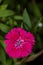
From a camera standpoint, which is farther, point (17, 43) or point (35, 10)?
point (35, 10)

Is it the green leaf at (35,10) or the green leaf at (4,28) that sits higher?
the green leaf at (4,28)

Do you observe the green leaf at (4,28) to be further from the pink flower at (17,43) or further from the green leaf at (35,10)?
the green leaf at (35,10)

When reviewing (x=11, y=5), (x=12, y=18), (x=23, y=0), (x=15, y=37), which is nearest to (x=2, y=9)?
(x=12, y=18)

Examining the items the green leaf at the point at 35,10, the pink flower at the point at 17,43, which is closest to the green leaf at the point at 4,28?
the pink flower at the point at 17,43

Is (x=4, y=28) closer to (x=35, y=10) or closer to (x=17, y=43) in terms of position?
(x=17, y=43)

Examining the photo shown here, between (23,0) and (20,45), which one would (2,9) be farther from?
(23,0)

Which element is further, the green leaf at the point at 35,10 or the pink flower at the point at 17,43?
the green leaf at the point at 35,10

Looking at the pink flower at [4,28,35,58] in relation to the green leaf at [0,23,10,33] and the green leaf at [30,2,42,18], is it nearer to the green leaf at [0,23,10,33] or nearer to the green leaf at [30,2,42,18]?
the green leaf at [0,23,10,33]

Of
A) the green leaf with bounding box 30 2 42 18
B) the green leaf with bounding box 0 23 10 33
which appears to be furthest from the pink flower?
the green leaf with bounding box 30 2 42 18

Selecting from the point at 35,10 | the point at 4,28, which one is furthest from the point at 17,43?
the point at 35,10
